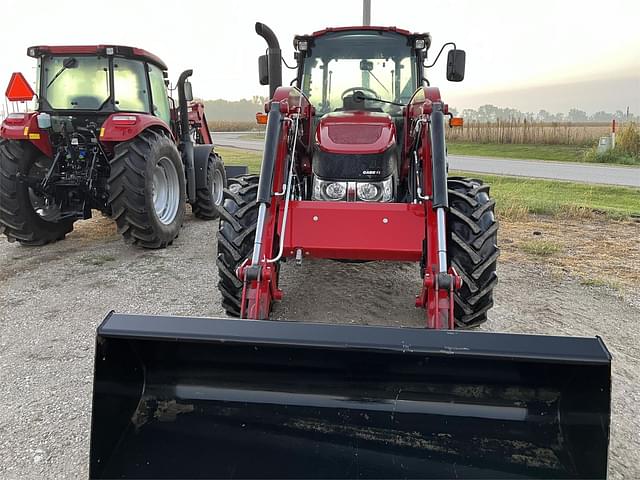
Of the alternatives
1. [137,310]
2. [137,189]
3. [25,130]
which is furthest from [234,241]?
[25,130]

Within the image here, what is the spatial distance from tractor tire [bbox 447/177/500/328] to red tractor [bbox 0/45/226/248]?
3.41 meters

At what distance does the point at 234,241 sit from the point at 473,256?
1473 millimetres

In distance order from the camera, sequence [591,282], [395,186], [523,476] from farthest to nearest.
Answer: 1. [591,282]
2. [395,186]
3. [523,476]

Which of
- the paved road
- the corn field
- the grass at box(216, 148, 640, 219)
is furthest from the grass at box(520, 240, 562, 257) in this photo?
the corn field

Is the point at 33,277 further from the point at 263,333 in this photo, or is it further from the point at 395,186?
the point at 263,333

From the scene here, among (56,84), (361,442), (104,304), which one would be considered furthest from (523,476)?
(56,84)

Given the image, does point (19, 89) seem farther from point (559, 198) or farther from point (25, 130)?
point (559, 198)

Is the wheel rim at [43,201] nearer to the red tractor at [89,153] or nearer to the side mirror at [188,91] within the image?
the red tractor at [89,153]

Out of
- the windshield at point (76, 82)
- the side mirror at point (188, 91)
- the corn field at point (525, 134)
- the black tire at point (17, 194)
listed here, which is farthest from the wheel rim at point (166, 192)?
the corn field at point (525, 134)

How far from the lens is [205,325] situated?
208cm

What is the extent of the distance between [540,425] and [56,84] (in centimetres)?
608

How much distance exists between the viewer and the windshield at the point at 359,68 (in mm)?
4371

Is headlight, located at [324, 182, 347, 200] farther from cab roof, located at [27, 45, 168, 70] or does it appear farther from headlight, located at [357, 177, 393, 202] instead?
cab roof, located at [27, 45, 168, 70]

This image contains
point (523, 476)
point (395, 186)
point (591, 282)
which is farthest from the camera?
point (591, 282)
